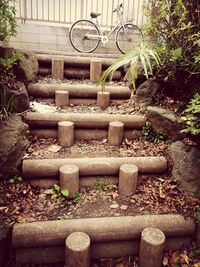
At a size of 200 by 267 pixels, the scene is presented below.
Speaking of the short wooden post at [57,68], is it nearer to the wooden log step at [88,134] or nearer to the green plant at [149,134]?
the wooden log step at [88,134]

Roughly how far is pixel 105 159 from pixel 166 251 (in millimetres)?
1214

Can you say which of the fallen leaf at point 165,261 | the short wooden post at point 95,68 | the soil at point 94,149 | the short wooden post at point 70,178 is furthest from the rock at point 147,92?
the fallen leaf at point 165,261

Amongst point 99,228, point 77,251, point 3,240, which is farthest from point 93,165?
point 3,240

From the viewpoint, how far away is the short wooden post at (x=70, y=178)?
2.94 m

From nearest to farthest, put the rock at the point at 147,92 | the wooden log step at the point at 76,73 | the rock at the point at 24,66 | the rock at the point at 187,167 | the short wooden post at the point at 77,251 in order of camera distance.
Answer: the short wooden post at the point at 77,251, the rock at the point at 187,167, the rock at the point at 24,66, the rock at the point at 147,92, the wooden log step at the point at 76,73

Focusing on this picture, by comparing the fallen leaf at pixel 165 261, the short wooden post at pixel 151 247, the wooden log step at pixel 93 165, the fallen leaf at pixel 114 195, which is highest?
the wooden log step at pixel 93 165

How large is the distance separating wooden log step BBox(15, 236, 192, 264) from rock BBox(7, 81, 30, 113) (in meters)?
1.95

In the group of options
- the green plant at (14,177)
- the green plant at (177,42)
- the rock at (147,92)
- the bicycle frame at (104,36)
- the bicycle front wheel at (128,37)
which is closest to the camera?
the green plant at (14,177)

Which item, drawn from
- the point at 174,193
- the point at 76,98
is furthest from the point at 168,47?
the point at 174,193

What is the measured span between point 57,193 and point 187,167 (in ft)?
5.06

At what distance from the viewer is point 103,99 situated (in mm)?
4449

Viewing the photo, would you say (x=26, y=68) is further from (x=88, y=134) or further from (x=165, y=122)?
(x=165, y=122)

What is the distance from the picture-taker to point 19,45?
26.9 feet

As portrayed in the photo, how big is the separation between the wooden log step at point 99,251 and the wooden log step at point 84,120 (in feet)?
5.58
